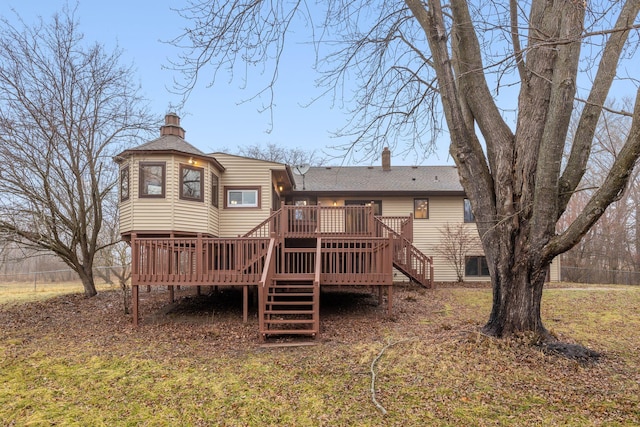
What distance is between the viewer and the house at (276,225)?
28.5 ft

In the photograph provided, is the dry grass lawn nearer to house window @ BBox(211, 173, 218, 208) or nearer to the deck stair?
the deck stair

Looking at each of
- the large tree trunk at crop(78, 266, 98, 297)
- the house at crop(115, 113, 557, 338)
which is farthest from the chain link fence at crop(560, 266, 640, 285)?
the large tree trunk at crop(78, 266, 98, 297)

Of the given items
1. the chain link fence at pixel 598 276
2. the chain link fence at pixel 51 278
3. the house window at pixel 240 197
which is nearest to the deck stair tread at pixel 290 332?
the house window at pixel 240 197

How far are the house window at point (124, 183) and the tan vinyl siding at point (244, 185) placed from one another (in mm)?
3094

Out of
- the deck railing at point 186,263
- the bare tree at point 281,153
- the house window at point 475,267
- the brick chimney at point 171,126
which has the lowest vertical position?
the house window at point 475,267

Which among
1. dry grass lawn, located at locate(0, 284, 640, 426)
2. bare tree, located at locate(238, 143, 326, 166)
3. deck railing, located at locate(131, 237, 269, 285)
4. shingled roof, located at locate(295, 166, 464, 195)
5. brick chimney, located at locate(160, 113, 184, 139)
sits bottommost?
dry grass lawn, located at locate(0, 284, 640, 426)

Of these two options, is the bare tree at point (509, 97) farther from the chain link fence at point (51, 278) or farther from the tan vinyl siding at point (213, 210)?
the chain link fence at point (51, 278)

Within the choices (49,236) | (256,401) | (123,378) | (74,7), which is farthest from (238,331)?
(74,7)

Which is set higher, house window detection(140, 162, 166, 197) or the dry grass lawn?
house window detection(140, 162, 166, 197)

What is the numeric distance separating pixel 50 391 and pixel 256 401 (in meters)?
2.94

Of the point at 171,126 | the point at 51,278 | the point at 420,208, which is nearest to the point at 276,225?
the point at 171,126

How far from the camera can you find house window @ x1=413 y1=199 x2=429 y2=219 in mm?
16859

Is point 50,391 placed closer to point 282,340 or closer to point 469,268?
point 282,340

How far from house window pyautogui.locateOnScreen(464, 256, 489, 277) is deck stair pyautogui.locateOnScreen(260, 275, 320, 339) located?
9666 mm
